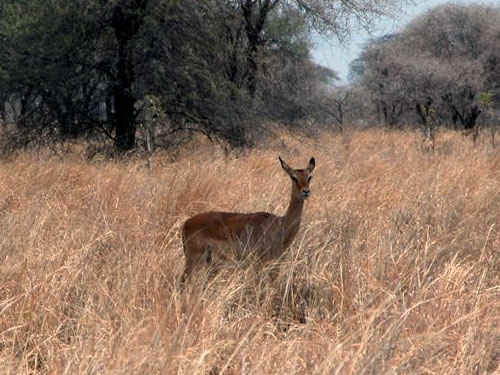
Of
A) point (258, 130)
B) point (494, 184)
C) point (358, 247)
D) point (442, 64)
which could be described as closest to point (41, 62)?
point (258, 130)

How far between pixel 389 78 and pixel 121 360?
995 inches

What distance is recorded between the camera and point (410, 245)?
4574mm

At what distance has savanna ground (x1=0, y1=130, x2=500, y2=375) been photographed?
3064 millimetres

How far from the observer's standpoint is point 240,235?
4703 millimetres

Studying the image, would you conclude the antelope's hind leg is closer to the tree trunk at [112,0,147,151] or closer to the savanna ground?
the savanna ground

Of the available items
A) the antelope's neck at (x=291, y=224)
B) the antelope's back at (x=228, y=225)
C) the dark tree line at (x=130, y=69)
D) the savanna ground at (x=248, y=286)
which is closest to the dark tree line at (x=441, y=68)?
the dark tree line at (x=130, y=69)

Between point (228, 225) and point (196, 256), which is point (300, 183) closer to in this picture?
point (228, 225)

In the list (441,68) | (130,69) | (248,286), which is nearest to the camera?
(248,286)

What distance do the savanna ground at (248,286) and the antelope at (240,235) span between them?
0.42 feet

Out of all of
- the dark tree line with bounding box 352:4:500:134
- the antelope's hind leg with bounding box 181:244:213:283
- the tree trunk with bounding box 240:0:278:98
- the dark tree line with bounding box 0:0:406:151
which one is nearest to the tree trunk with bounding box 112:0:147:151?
the dark tree line with bounding box 0:0:406:151

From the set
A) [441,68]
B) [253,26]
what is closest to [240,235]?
[253,26]

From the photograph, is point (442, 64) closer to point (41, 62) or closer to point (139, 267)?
point (41, 62)

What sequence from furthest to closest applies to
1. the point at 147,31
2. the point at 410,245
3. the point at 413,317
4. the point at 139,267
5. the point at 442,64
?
the point at 442,64, the point at 147,31, the point at 410,245, the point at 139,267, the point at 413,317

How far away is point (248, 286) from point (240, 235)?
61 centimetres
